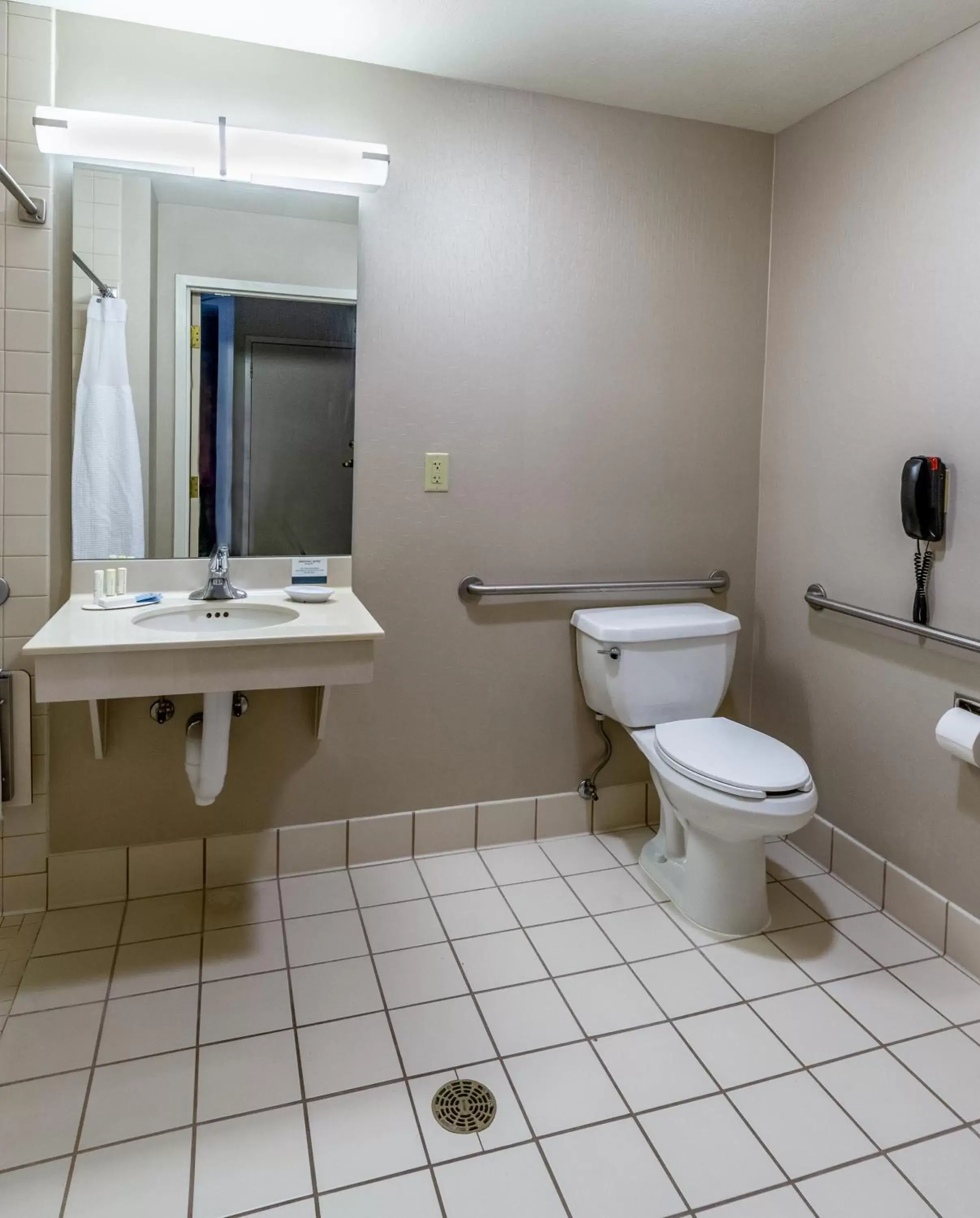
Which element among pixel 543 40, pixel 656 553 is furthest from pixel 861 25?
pixel 656 553

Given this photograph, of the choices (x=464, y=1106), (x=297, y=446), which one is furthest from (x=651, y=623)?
(x=464, y=1106)

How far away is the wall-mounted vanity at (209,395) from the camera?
6.35 feet

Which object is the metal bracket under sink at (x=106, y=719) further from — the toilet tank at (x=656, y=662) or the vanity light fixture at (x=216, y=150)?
the vanity light fixture at (x=216, y=150)

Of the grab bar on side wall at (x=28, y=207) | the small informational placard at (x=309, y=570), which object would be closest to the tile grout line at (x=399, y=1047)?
the small informational placard at (x=309, y=570)

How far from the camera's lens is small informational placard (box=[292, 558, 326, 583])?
7.08 ft

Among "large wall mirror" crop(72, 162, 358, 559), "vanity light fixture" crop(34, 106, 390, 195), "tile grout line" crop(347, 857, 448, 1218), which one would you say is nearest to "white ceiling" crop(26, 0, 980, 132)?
"vanity light fixture" crop(34, 106, 390, 195)

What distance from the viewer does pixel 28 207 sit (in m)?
1.81

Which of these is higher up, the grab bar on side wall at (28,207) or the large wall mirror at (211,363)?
the grab bar on side wall at (28,207)

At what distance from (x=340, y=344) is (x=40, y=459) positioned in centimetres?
76

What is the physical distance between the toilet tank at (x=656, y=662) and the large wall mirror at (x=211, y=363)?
0.78 m

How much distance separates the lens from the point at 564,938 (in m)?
2.00

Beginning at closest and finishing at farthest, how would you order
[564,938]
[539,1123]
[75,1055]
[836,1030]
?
[539,1123] → [75,1055] → [836,1030] → [564,938]

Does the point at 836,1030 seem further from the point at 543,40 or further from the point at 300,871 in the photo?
the point at 543,40

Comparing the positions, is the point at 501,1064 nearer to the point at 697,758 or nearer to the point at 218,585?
the point at 697,758
